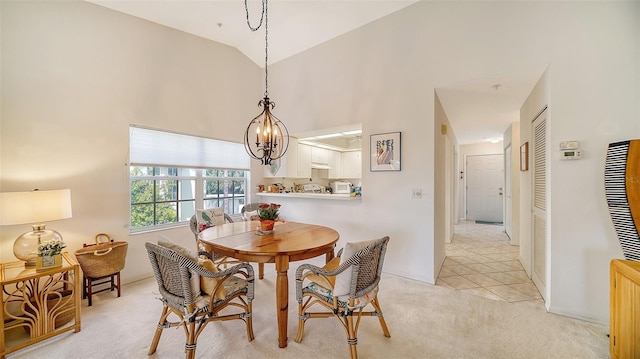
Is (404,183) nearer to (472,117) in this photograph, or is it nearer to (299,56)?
(472,117)

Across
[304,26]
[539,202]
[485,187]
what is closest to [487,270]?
[539,202]

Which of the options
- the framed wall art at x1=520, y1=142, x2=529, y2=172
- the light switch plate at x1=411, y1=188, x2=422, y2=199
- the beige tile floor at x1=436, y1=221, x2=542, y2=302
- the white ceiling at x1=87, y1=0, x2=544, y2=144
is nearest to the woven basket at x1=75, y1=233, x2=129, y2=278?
the white ceiling at x1=87, y1=0, x2=544, y2=144

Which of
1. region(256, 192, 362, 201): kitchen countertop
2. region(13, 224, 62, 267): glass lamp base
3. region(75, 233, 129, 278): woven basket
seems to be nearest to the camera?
region(13, 224, 62, 267): glass lamp base

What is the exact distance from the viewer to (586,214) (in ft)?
7.09

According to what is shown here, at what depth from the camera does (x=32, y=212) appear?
202 cm

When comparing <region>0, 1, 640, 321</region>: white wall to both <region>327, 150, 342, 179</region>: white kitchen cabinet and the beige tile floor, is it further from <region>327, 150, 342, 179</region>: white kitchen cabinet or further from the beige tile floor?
<region>327, 150, 342, 179</region>: white kitchen cabinet

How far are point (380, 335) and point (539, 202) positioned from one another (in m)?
2.43

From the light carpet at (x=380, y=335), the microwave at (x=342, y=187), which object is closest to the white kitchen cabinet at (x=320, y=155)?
the microwave at (x=342, y=187)

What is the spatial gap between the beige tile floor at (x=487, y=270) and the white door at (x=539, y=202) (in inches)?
8.1

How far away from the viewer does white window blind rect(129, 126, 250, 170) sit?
3148mm

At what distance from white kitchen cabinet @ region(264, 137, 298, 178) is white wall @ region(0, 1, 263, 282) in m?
1.47

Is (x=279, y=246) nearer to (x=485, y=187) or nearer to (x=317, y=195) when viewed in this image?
(x=317, y=195)

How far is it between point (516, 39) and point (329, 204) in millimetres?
2949

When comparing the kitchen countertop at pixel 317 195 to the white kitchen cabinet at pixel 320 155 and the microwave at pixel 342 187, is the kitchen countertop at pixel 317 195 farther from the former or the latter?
the microwave at pixel 342 187
